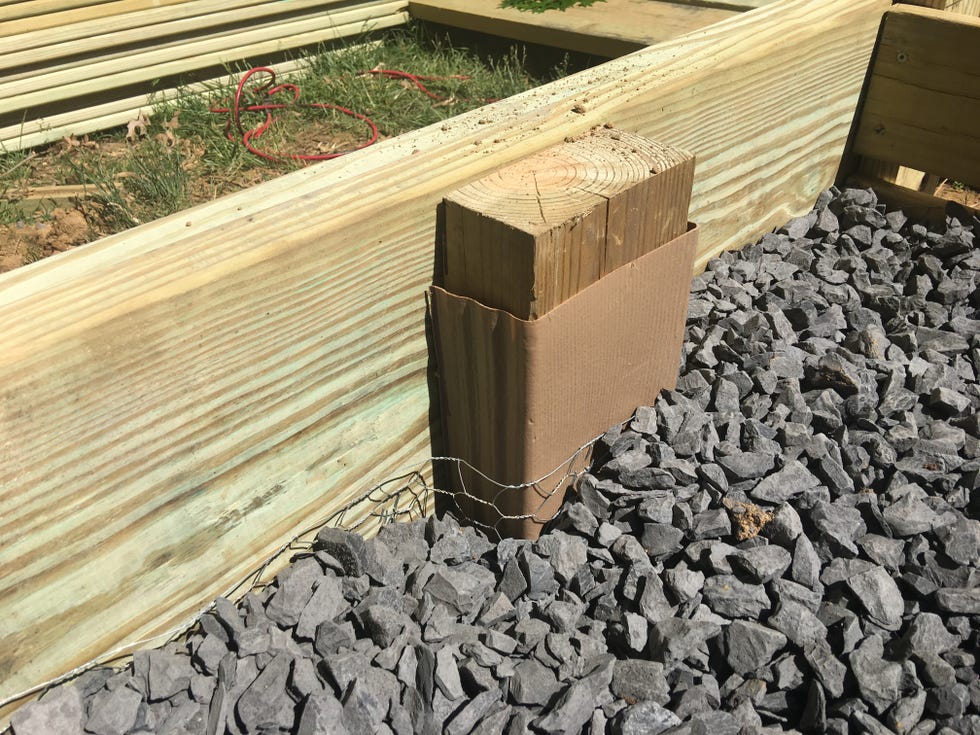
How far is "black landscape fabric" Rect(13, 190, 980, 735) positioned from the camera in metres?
1.48

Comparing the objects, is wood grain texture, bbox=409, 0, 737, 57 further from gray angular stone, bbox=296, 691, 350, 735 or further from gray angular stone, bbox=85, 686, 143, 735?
gray angular stone, bbox=85, 686, 143, 735

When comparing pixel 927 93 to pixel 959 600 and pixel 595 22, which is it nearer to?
pixel 595 22

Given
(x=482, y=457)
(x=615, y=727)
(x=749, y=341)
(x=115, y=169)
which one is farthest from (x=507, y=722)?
(x=115, y=169)

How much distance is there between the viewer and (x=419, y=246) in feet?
5.45

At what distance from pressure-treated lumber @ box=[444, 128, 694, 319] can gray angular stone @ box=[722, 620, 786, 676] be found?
71 centimetres

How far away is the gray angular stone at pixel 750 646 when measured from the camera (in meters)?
1.55

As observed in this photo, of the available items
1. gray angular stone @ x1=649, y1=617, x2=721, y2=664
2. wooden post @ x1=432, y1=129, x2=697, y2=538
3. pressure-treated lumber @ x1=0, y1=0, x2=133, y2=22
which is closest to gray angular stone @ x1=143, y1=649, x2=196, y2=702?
wooden post @ x1=432, y1=129, x2=697, y2=538

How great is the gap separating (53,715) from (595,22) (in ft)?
9.76

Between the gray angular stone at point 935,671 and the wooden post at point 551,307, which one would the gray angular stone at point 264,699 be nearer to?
the wooden post at point 551,307

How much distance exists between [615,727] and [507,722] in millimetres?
191

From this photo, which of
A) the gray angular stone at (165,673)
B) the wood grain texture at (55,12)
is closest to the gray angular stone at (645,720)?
the gray angular stone at (165,673)

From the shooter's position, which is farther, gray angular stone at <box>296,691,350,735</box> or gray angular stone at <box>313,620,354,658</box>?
gray angular stone at <box>313,620,354,658</box>

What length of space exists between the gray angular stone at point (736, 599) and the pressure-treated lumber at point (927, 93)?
1.87m

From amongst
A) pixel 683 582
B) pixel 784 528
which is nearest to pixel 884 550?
pixel 784 528
